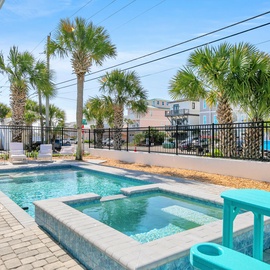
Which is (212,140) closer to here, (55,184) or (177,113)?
(55,184)

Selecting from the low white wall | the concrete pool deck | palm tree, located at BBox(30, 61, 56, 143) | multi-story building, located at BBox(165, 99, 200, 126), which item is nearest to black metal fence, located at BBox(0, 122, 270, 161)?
the low white wall

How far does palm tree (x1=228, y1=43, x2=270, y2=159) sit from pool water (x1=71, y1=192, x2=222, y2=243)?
5092 mm

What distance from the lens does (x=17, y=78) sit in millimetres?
16219

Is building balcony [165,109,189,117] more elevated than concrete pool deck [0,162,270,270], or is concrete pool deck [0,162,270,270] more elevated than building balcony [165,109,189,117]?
building balcony [165,109,189,117]

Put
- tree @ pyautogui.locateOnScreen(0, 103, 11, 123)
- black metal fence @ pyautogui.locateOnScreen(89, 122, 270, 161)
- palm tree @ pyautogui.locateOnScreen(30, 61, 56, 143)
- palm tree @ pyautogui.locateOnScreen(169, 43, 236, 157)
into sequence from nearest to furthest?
black metal fence @ pyautogui.locateOnScreen(89, 122, 270, 161) < palm tree @ pyautogui.locateOnScreen(169, 43, 236, 157) < palm tree @ pyautogui.locateOnScreen(30, 61, 56, 143) < tree @ pyautogui.locateOnScreen(0, 103, 11, 123)

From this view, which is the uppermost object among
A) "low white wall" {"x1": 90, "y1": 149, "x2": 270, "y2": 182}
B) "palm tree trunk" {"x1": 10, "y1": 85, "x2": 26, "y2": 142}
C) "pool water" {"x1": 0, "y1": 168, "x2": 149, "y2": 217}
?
"palm tree trunk" {"x1": 10, "y1": 85, "x2": 26, "y2": 142}

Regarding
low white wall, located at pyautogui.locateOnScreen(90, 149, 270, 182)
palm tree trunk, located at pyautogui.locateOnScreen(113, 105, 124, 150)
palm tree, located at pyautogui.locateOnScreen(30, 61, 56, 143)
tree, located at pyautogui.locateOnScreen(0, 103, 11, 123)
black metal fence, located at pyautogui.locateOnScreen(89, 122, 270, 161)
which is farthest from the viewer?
tree, located at pyautogui.locateOnScreen(0, 103, 11, 123)

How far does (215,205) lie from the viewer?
5.52 meters

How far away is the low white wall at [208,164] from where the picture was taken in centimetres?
887

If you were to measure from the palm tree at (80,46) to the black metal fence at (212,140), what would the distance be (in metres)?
4.54

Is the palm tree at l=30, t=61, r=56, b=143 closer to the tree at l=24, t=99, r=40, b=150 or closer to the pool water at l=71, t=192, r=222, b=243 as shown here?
the tree at l=24, t=99, r=40, b=150

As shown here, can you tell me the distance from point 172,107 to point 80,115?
35355mm

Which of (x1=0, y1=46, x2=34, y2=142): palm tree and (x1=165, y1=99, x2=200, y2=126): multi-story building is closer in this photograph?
(x1=0, y1=46, x2=34, y2=142): palm tree

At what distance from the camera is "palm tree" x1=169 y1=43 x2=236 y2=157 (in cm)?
1041
